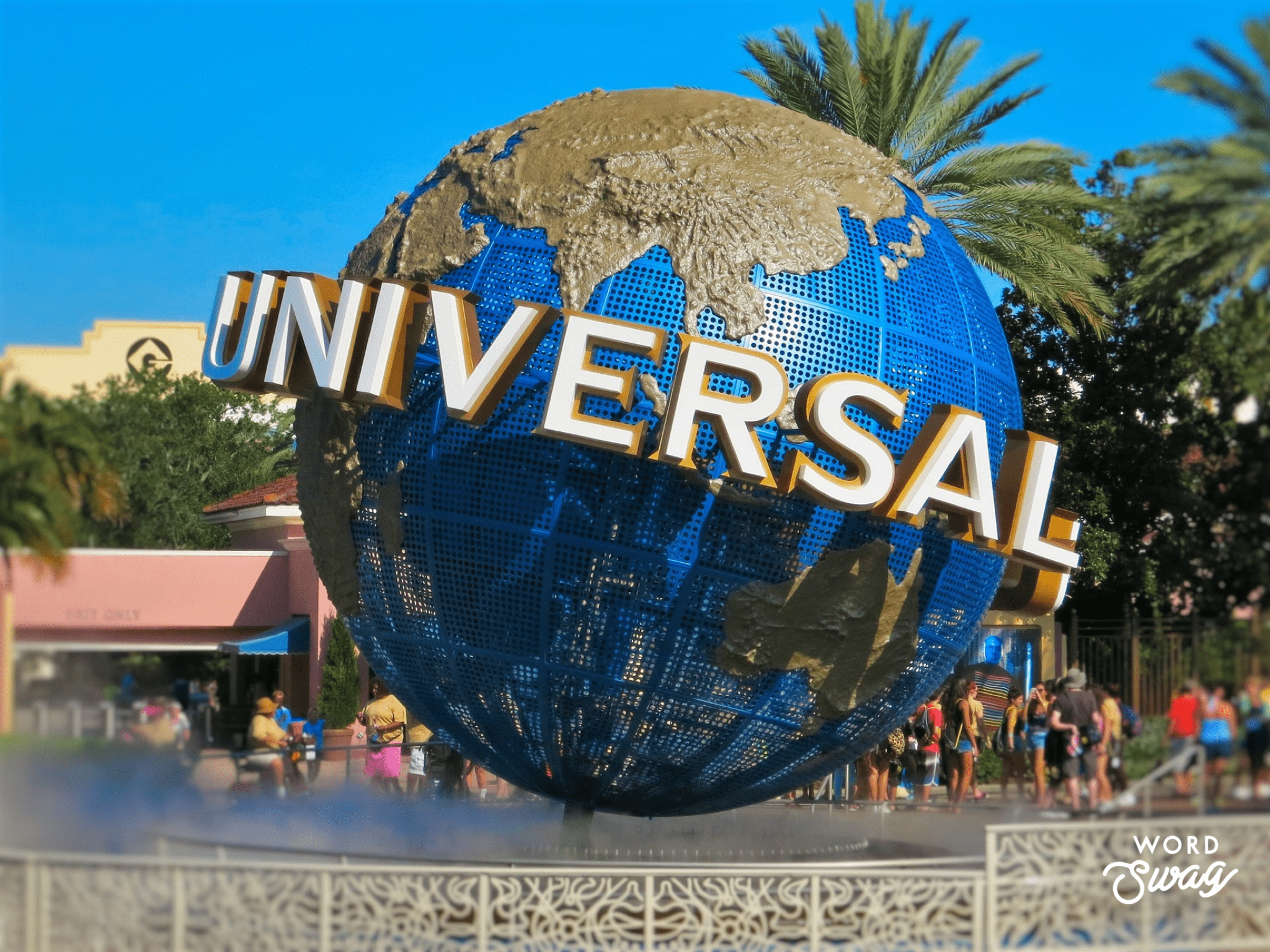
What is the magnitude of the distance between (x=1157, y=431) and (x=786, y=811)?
5127 millimetres

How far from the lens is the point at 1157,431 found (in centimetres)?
1027

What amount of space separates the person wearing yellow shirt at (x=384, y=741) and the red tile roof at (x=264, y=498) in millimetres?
2398

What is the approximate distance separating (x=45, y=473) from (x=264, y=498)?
29.5 feet

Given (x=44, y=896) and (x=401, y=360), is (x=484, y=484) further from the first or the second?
(x=44, y=896)

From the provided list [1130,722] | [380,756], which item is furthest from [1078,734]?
[380,756]

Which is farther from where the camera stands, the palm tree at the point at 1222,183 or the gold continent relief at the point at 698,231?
the gold continent relief at the point at 698,231

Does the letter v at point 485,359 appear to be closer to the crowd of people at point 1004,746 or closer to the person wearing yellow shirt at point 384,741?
the crowd of people at point 1004,746

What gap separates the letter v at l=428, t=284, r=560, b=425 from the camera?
8.70 meters

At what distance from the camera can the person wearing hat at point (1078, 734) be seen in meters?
8.76

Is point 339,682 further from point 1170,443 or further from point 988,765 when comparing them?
point 1170,443

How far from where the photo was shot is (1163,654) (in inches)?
346

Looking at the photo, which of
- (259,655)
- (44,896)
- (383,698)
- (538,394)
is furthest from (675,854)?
(259,655)

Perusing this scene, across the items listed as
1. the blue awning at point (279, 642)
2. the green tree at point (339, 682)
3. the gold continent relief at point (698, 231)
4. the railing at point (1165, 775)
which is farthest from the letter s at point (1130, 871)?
the green tree at point (339, 682)

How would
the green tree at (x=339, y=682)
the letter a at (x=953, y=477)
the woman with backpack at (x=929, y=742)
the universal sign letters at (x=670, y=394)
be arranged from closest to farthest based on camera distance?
the universal sign letters at (x=670, y=394) < the letter a at (x=953, y=477) < the woman with backpack at (x=929, y=742) < the green tree at (x=339, y=682)
